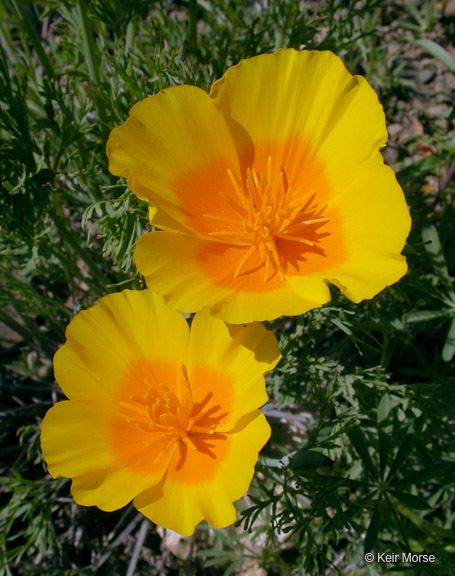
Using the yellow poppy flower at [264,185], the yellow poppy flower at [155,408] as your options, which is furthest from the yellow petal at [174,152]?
the yellow poppy flower at [155,408]

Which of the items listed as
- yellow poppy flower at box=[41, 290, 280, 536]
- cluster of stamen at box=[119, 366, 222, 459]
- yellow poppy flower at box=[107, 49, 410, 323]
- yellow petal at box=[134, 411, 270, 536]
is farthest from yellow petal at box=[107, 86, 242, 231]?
yellow petal at box=[134, 411, 270, 536]

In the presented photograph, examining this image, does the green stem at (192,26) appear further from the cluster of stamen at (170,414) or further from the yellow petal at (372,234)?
the cluster of stamen at (170,414)

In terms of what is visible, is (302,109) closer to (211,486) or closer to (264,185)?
(264,185)

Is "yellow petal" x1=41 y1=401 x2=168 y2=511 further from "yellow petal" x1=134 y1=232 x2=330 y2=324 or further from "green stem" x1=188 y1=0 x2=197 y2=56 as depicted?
"green stem" x1=188 y1=0 x2=197 y2=56

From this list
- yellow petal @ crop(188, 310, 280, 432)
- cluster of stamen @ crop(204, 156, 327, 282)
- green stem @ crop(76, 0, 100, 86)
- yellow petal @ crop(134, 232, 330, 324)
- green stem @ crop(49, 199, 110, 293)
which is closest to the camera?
yellow petal @ crop(134, 232, 330, 324)

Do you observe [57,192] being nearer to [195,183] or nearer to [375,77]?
[195,183]

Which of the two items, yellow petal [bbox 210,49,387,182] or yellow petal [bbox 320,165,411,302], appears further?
yellow petal [bbox 210,49,387,182]

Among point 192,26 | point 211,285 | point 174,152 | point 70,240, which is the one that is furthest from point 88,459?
point 192,26
